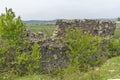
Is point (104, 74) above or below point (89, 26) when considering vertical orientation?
below

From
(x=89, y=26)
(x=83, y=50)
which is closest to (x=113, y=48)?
(x=89, y=26)

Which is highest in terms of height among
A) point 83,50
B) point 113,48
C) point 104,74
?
point 104,74

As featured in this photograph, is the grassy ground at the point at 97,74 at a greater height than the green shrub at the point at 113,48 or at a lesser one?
greater

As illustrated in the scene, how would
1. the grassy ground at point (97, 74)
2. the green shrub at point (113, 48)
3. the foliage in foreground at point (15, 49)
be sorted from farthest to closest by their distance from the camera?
the green shrub at point (113, 48), the foliage in foreground at point (15, 49), the grassy ground at point (97, 74)

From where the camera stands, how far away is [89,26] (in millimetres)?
29906

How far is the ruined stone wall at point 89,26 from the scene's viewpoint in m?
29.3

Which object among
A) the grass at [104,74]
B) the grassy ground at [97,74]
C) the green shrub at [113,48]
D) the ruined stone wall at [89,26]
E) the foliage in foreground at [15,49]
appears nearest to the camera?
the grassy ground at [97,74]

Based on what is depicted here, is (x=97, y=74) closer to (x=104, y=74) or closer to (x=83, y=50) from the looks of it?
(x=104, y=74)

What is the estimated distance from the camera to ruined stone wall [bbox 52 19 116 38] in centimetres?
2927

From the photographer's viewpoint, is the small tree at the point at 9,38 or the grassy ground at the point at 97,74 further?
the small tree at the point at 9,38

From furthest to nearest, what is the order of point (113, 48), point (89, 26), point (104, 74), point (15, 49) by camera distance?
point (89, 26)
point (113, 48)
point (15, 49)
point (104, 74)

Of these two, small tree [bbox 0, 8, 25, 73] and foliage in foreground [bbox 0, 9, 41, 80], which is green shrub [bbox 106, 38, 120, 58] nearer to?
foliage in foreground [bbox 0, 9, 41, 80]

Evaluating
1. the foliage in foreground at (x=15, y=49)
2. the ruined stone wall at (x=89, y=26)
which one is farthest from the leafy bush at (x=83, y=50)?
the ruined stone wall at (x=89, y=26)

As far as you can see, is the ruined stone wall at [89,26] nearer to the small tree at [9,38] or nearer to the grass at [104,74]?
the small tree at [9,38]
